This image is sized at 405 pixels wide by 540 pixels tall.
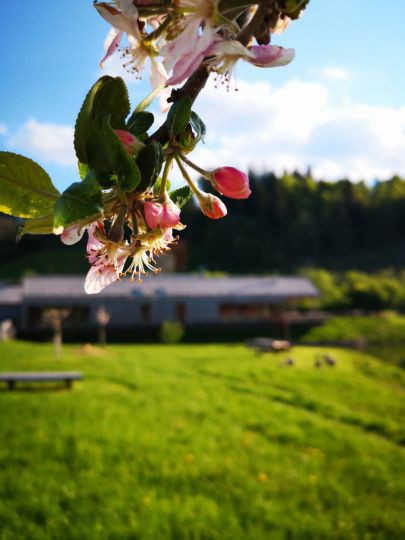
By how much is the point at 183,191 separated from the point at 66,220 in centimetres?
24

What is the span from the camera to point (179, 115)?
479 mm

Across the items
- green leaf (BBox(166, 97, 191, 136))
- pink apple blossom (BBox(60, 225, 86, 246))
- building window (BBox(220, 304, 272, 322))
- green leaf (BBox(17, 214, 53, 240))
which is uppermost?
green leaf (BBox(166, 97, 191, 136))

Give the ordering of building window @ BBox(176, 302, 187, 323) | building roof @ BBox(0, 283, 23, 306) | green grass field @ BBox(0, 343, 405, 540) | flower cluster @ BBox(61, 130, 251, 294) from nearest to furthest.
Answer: flower cluster @ BBox(61, 130, 251, 294), green grass field @ BBox(0, 343, 405, 540), building roof @ BBox(0, 283, 23, 306), building window @ BBox(176, 302, 187, 323)

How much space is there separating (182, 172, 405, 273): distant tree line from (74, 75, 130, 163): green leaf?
5004 centimetres

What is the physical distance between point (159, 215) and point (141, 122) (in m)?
0.10

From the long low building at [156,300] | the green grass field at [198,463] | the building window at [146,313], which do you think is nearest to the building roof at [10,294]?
the long low building at [156,300]

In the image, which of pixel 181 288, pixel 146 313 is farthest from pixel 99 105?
pixel 181 288

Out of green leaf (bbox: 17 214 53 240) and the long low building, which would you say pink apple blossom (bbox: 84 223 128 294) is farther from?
the long low building

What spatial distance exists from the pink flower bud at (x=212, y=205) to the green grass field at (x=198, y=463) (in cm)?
402

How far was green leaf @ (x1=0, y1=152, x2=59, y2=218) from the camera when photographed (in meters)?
0.47

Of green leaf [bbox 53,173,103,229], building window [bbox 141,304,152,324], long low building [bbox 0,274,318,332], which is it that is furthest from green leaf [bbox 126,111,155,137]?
building window [bbox 141,304,152,324]

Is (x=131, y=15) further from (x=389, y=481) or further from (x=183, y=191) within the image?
(x=389, y=481)

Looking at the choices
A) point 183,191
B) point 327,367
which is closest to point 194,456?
point 183,191

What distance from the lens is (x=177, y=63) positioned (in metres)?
0.46
